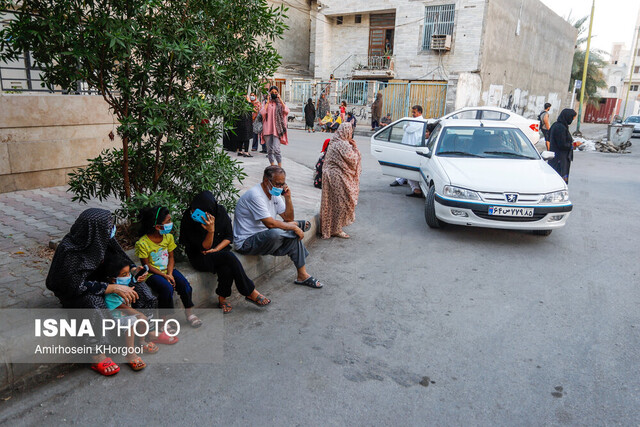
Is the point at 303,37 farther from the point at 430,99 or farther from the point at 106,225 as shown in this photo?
the point at 106,225

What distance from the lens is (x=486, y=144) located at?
7.33 metres

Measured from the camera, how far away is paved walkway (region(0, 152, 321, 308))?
3.79m

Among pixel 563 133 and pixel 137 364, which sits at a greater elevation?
pixel 563 133

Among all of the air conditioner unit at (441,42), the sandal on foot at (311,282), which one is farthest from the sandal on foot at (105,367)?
the air conditioner unit at (441,42)

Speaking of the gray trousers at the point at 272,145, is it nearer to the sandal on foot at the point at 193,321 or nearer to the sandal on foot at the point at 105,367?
the sandal on foot at the point at 193,321

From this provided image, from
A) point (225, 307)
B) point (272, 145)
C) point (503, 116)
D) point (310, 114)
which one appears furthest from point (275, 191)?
point (310, 114)

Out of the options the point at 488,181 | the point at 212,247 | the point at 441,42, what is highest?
the point at 441,42

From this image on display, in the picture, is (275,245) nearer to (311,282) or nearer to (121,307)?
(311,282)

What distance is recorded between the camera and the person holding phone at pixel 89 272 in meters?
3.10

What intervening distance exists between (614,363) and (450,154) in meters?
4.34

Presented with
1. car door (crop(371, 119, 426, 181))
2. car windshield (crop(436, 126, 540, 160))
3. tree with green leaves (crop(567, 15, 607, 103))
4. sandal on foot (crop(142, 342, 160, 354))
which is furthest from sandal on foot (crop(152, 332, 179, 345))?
tree with green leaves (crop(567, 15, 607, 103))

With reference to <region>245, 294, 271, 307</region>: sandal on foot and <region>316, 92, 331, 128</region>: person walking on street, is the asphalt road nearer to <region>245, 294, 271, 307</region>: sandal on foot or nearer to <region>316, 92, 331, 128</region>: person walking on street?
<region>245, 294, 271, 307</region>: sandal on foot

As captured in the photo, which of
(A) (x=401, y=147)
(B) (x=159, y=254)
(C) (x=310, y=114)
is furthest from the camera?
(C) (x=310, y=114)

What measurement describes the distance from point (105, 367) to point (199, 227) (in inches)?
54.6
